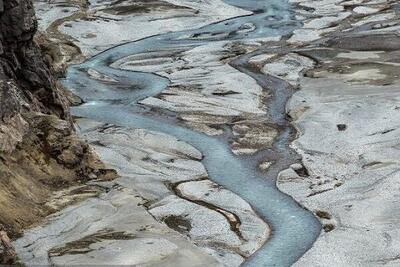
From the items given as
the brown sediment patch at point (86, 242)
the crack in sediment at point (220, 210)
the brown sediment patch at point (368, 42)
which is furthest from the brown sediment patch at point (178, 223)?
the brown sediment patch at point (368, 42)

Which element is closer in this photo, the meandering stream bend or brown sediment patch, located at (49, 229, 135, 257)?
brown sediment patch, located at (49, 229, 135, 257)

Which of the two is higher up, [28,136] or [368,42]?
[28,136]

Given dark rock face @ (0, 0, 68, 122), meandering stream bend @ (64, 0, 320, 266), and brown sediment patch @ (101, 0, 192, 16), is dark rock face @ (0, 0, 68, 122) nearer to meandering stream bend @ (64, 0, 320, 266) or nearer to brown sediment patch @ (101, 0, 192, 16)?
meandering stream bend @ (64, 0, 320, 266)

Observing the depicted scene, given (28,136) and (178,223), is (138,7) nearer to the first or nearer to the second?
(28,136)

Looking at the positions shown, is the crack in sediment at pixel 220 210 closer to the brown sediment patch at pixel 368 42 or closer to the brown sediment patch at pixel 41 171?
the brown sediment patch at pixel 41 171

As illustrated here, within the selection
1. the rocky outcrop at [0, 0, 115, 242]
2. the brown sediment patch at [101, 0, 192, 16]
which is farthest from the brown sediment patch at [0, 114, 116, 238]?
the brown sediment patch at [101, 0, 192, 16]

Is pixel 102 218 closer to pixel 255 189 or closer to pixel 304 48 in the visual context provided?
pixel 255 189

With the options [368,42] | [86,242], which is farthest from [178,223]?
[368,42]
